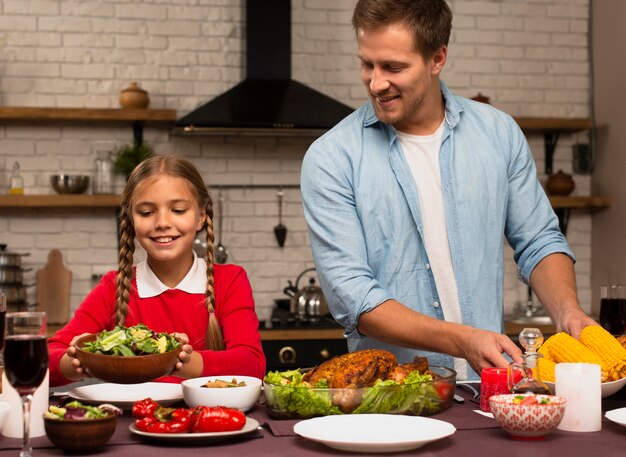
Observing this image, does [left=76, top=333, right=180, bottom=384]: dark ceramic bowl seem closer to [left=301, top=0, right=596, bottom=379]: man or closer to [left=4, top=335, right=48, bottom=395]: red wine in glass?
[left=4, top=335, right=48, bottom=395]: red wine in glass

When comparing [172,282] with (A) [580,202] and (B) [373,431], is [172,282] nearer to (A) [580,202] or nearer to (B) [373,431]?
(B) [373,431]

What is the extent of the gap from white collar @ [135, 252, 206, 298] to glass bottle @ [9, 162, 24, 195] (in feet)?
7.90

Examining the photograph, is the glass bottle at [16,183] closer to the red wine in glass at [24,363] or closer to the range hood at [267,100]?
the range hood at [267,100]

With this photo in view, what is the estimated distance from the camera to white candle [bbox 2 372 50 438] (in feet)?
5.62

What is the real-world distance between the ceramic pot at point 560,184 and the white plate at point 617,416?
3.59 meters

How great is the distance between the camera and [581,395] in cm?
175

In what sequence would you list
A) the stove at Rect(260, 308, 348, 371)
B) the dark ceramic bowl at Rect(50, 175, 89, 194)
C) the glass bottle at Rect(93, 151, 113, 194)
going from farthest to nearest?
the glass bottle at Rect(93, 151, 113, 194) → the dark ceramic bowl at Rect(50, 175, 89, 194) → the stove at Rect(260, 308, 348, 371)

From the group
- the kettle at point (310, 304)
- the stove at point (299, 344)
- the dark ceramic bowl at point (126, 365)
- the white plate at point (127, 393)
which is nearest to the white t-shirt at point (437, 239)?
the white plate at point (127, 393)

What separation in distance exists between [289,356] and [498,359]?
8.48 feet

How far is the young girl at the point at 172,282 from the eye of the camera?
8.31 feet

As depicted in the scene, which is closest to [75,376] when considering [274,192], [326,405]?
[326,405]

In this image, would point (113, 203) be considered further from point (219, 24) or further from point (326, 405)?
point (326, 405)

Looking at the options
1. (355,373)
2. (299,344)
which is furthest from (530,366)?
(299,344)

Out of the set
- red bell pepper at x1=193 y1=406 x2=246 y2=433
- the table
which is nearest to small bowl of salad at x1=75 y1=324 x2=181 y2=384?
the table
